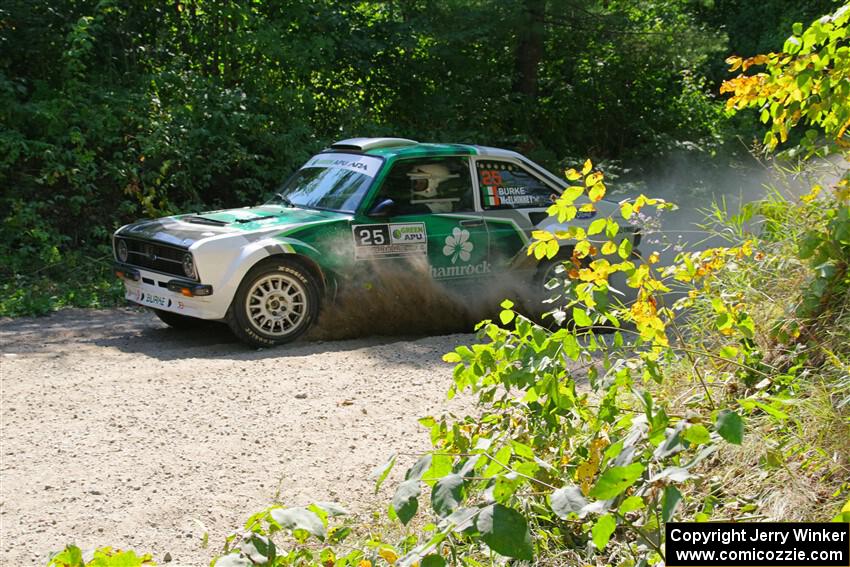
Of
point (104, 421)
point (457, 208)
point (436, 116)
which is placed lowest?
point (104, 421)

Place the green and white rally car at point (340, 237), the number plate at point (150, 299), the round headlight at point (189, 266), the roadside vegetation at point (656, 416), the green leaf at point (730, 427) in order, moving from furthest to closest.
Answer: the number plate at point (150, 299) < the green and white rally car at point (340, 237) < the round headlight at point (189, 266) < the roadside vegetation at point (656, 416) < the green leaf at point (730, 427)

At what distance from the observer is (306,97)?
15734mm

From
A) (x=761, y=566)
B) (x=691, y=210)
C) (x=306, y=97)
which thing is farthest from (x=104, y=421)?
(x=691, y=210)

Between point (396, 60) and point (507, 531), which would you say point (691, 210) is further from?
point (507, 531)

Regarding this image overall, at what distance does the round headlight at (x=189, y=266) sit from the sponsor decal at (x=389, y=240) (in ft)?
4.66

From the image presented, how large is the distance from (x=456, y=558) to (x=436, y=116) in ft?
46.3

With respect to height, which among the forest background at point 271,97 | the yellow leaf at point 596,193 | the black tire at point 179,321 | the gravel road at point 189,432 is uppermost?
the forest background at point 271,97

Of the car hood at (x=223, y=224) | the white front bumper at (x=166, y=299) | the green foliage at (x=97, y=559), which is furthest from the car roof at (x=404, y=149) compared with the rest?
the green foliage at (x=97, y=559)

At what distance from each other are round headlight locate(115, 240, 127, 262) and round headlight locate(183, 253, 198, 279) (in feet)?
3.60

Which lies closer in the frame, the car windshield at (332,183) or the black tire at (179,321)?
the car windshield at (332,183)

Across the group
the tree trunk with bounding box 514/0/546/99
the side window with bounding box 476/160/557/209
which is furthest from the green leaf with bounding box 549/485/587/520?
the tree trunk with bounding box 514/0/546/99

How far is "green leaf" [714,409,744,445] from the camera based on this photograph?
2.82 m

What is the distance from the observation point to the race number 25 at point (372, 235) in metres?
9.09

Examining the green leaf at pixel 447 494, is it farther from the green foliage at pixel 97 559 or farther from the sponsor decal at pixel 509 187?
the sponsor decal at pixel 509 187
